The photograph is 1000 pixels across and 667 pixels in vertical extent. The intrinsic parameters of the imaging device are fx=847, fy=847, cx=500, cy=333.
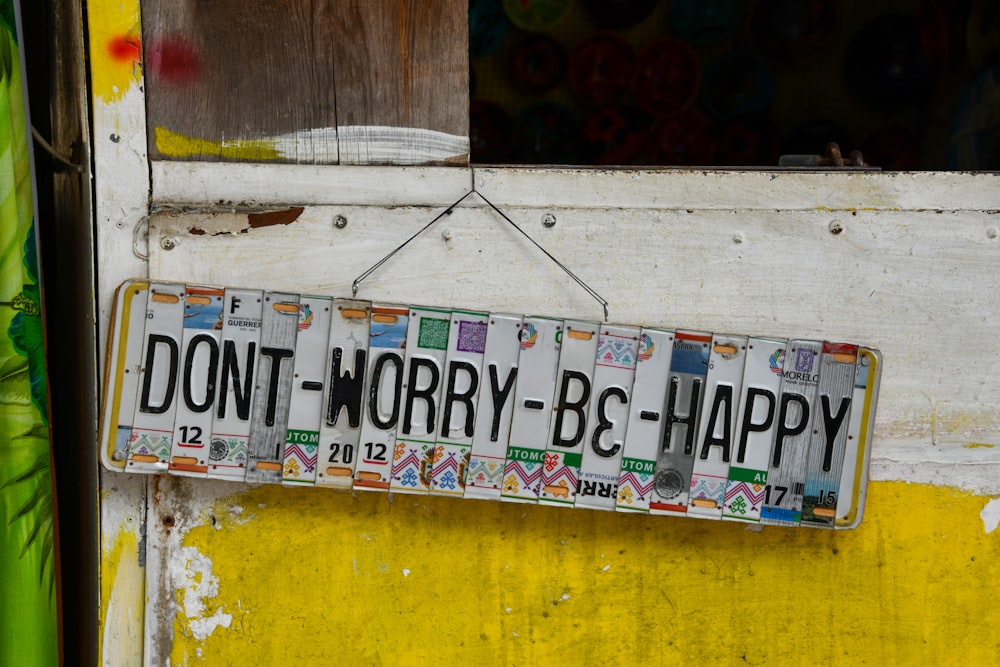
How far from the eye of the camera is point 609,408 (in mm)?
1492

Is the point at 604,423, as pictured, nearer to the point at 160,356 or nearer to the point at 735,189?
the point at 735,189

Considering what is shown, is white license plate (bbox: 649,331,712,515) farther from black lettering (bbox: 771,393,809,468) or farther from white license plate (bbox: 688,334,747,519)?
black lettering (bbox: 771,393,809,468)

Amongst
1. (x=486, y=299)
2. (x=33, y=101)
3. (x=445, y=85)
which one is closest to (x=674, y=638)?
(x=486, y=299)

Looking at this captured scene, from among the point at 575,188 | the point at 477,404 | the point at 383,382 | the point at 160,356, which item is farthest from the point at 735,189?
the point at 160,356

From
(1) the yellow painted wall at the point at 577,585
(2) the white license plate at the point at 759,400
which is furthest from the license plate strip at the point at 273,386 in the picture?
(2) the white license plate at the point at 759,400

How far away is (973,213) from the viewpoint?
1575 mm

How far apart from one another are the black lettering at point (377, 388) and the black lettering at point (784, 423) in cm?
67

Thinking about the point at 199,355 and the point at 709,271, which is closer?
the point at 199,355

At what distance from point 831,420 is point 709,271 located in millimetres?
341

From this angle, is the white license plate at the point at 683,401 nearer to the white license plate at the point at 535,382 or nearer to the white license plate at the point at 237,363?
the white license plate at the point at 535,382

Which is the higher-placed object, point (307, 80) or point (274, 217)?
point (307, 80)

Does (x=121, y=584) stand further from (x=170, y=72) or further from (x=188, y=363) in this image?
(x=170, y=72)

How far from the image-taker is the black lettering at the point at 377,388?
1.48m

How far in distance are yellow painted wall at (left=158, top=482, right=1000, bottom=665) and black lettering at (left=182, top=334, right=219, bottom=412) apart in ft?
0.69
